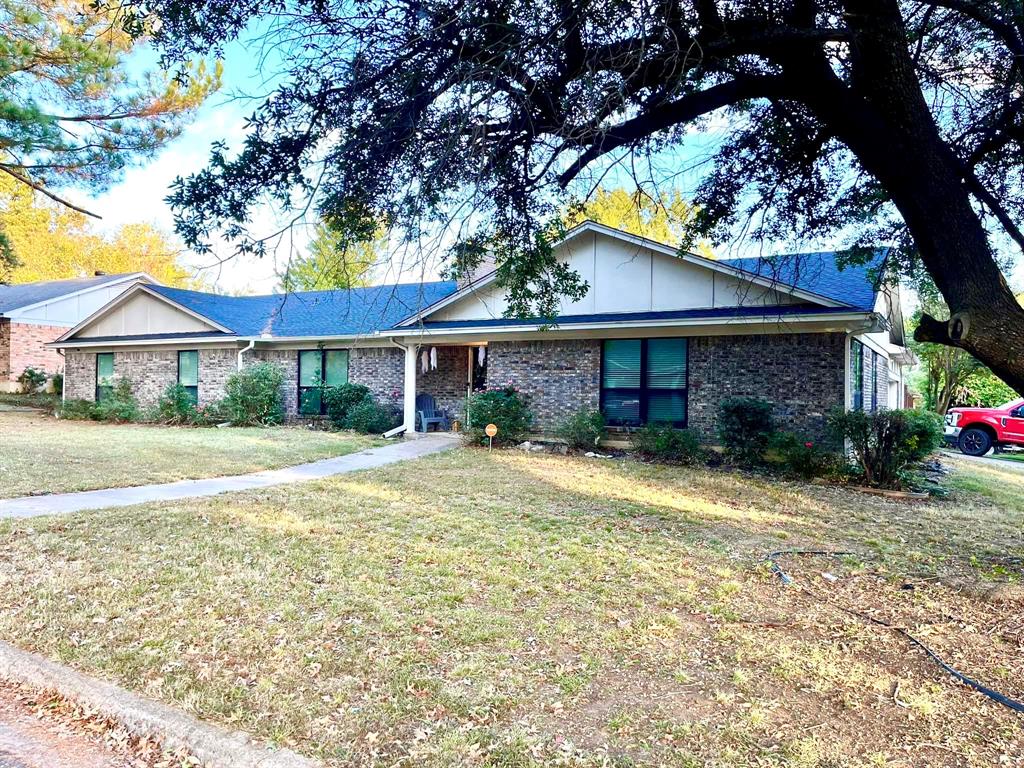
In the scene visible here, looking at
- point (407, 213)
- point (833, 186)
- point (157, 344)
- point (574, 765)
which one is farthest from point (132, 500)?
point (157, 344)

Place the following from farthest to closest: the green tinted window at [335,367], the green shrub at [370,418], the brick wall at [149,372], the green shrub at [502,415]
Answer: the brick wall at [149,372], the green tinted window at [335,367], the green shrub at [370,418], the green shrub at [502,415]

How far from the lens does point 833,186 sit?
7867 mm

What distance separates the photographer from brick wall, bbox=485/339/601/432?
1372cm

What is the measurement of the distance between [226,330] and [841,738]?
18.6m

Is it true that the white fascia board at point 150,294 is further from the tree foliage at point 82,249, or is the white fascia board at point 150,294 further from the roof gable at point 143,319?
the tree foliage at point 82,249

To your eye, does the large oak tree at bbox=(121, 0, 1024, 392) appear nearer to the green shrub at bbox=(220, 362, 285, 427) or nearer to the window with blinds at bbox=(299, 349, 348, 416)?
the window with blinds at bbox=(299, 349, 348, 416)

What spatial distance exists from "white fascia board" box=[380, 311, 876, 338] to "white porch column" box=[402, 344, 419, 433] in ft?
1.92

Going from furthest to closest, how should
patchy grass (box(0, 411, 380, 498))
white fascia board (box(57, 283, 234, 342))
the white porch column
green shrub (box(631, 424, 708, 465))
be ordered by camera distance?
white fascia board (box(57, 283, 234, 342))
the white porch column
green shrub (box(631, 424, 708, 465))
patchy grass (box(0, 411, 380, 498))

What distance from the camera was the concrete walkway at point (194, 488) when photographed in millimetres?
6965

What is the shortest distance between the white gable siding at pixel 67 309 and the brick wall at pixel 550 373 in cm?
1889

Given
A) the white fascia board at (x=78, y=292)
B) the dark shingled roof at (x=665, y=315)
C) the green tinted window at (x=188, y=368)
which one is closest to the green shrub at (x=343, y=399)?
the dark shingled roof at (x=665, y=315)

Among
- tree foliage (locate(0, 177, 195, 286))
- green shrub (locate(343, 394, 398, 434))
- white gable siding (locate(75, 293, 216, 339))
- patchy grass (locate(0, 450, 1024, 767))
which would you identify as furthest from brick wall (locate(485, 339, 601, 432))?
tree foliage (locate(0, 177, 195, 286))

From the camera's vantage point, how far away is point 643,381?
1328cm

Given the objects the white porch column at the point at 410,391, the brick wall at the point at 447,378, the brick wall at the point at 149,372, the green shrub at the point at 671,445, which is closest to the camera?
the green shrub at the point at 671,445
